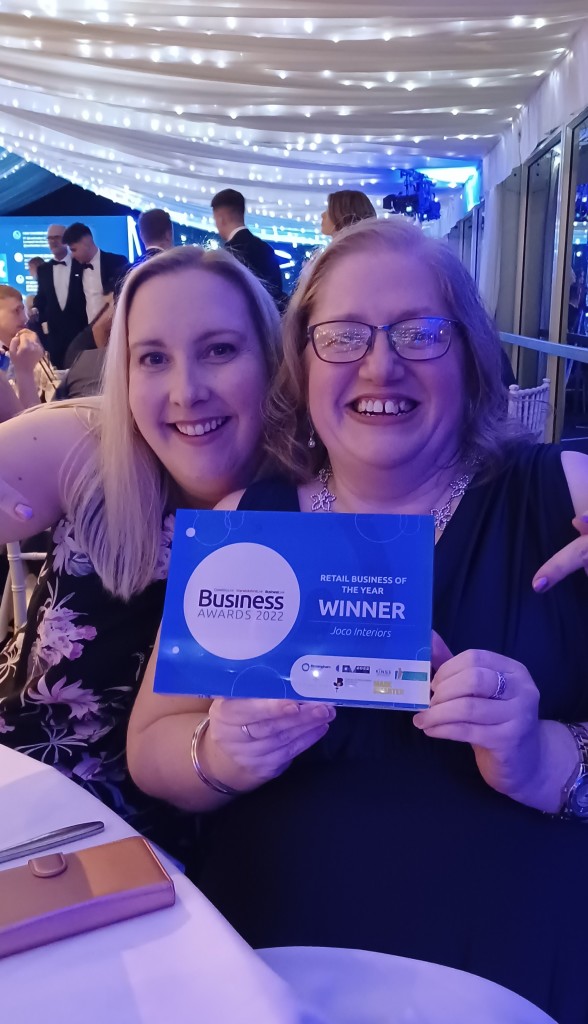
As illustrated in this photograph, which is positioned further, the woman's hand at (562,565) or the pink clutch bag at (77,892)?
Result: the woman's hand at (562,565)

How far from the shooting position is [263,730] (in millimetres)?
942

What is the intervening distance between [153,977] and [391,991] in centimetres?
32

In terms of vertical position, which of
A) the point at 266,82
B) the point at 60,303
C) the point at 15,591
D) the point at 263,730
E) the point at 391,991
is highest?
the point at 266,82

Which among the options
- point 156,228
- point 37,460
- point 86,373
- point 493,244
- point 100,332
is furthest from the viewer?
point 493,244

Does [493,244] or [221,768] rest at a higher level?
[493,244]

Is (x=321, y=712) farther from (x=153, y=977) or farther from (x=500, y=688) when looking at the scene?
(x=153, y=977)

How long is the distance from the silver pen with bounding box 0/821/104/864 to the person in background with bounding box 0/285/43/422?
1638mm

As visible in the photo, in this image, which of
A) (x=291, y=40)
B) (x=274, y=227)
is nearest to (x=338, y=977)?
(x=291, y=40)

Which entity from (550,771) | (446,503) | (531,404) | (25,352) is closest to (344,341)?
(446,503)

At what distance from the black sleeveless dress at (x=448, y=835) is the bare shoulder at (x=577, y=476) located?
2 centimetres

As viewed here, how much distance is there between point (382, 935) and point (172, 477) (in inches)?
34.1

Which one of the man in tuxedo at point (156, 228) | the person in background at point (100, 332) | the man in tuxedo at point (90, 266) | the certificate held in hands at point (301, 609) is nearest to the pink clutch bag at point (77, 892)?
the certificate held in hands at point (301, 609)

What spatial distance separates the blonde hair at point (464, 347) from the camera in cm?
124

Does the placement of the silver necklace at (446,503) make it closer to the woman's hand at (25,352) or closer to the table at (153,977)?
the table at (153,977)
